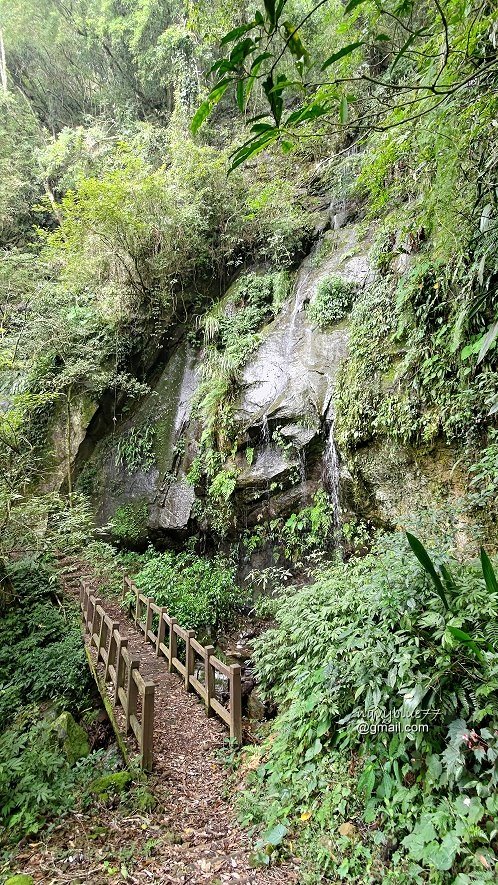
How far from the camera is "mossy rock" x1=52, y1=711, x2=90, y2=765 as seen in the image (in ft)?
15.1

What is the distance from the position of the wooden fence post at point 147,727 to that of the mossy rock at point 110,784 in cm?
18

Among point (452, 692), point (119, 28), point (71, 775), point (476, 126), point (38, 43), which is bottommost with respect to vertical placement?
point (71, 775)

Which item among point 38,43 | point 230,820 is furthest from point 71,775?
point 38,43

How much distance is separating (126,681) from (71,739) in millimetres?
754

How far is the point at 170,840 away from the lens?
3295 millimetres

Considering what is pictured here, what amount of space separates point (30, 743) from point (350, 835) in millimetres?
3417

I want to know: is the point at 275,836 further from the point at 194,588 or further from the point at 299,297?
the point at 299,297

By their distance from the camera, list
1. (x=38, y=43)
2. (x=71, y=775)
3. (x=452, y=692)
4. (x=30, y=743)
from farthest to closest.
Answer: (x=38, y=43), (x=30, y=743), (x=71, y=775), (x=452, y=692)

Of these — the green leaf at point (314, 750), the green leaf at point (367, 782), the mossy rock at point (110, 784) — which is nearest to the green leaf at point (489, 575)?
the green leaf at point (367, 782)

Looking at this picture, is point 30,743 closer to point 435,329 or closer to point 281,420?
point 281,420

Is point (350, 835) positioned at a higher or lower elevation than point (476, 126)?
lower

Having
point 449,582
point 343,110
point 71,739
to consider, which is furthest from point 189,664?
point 343,110

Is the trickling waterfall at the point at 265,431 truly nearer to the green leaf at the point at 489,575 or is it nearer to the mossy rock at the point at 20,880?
the green leaf at the point at 489,575

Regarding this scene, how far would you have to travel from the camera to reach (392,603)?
318cm
